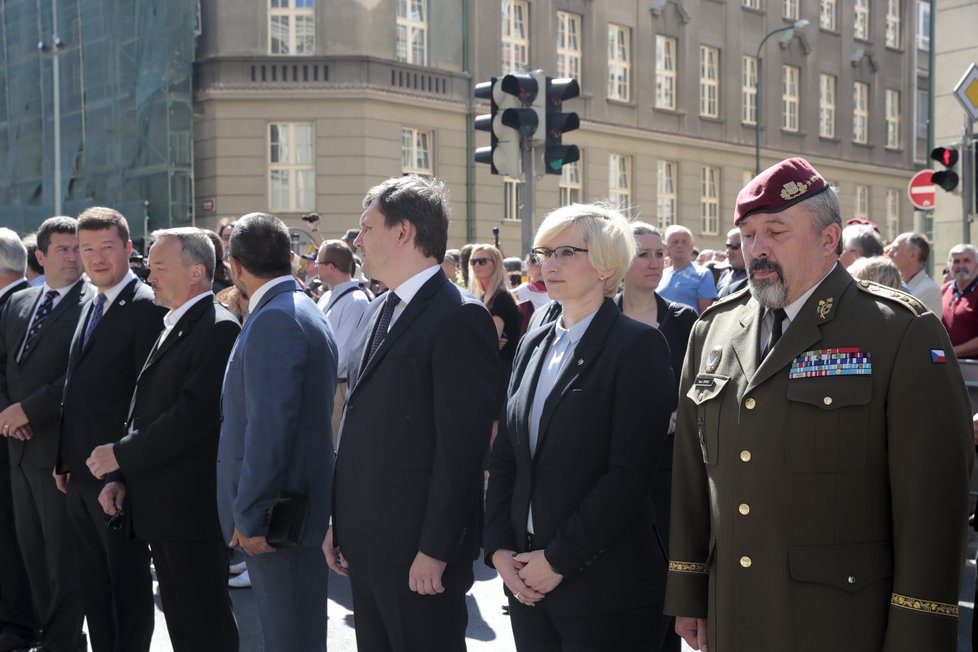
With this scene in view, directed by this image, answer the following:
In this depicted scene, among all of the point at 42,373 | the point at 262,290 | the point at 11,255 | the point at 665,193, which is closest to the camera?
the point at 262,290

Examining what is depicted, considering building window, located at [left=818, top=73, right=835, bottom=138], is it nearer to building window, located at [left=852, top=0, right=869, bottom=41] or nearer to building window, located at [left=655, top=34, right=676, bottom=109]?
building window, located at [left=852, top=0, right=869, bottom=41]

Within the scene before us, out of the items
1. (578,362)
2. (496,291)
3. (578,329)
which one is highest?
(496,291)

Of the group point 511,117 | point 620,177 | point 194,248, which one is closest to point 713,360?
point 194,248

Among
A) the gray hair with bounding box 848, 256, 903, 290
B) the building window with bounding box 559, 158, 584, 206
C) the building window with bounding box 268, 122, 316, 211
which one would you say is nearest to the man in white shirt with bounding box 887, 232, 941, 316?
the gray hair with bounding box 848, 256, 903, 290

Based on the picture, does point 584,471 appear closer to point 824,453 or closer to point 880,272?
point 824,453

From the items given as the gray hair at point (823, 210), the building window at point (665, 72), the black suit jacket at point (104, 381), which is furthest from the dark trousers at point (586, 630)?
the building window at point (665, 72)

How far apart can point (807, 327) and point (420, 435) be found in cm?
140

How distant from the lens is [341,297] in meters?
8.51

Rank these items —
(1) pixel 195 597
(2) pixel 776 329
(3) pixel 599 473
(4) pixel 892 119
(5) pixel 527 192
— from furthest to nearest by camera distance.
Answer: (4) pixel 892 119, (5) pixel 527 192, (1) pixel 195 597, (3) pixel 599 473, (2) pixel 776 329

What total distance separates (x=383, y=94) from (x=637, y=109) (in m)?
9.09

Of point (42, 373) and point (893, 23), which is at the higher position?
point (893, 23)

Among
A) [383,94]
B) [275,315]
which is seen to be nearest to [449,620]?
[275,315]

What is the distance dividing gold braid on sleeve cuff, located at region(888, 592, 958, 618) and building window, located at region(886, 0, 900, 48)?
40.8 metres

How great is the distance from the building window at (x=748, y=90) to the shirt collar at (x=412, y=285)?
1249 inches
